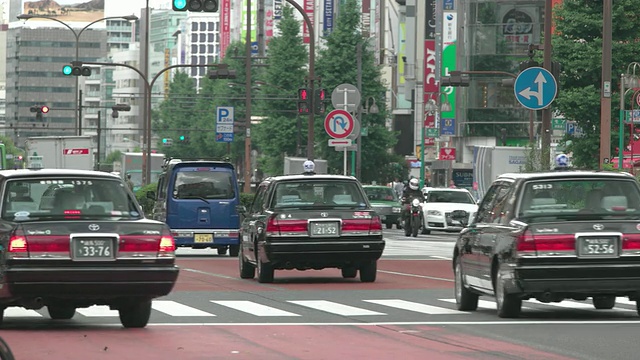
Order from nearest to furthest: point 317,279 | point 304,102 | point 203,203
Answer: point 317,279 → point 203,203 → point 304,102

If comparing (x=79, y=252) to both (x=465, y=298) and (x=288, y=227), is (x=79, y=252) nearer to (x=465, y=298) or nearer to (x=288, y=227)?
(x=465, y=298)

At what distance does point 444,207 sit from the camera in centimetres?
5059

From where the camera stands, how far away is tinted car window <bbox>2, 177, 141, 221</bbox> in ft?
48.6

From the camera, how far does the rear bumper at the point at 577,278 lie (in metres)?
15.4

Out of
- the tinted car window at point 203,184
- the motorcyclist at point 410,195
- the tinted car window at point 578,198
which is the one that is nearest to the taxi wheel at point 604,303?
the tinted car window at point 578,198

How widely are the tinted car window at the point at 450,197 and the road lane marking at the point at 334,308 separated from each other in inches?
1286

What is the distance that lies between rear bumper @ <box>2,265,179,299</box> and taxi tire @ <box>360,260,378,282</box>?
8.95 meters

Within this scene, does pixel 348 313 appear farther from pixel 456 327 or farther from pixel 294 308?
pixel 456 327

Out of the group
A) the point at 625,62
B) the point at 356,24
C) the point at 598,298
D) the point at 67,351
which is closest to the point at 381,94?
the point at 356,24

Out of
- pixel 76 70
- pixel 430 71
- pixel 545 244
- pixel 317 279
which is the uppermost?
pixel 430 71

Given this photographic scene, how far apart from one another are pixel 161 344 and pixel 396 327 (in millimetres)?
2739

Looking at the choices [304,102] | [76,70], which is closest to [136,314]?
[304,102]

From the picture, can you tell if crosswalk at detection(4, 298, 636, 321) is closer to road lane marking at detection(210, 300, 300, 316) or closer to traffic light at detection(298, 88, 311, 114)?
road lane marking at detection(210, 300, 300, 316)

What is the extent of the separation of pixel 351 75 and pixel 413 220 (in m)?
40.4
